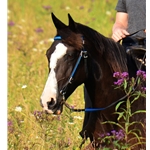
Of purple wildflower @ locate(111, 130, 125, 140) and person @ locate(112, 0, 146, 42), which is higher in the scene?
person @ locate(112, 0, 146, 42)

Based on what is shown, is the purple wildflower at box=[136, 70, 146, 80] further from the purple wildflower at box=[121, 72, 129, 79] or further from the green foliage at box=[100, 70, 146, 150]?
the purple wildflower at box=[121, 72, 129, 79]

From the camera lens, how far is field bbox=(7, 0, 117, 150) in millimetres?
5938

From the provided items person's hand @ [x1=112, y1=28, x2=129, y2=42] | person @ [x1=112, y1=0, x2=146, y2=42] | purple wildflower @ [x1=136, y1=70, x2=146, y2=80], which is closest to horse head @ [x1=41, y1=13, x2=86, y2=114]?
purple wildflower @ [x1=136, y1=70, x2=146, y2=80]

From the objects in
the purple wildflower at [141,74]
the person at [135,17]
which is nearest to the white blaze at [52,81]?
the purple wildflower at [141,74]

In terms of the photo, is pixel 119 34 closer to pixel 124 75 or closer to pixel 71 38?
pixel 71 38

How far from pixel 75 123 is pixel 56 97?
1.59m

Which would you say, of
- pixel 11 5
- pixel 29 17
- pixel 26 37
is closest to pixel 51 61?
pixel 26 37

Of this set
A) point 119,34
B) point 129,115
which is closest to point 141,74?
point 129,115

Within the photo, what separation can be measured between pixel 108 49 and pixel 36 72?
387 cm

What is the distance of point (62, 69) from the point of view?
15.7 feet

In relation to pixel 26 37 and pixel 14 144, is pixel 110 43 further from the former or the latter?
pixel 26 37

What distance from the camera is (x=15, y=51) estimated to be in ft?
34.5

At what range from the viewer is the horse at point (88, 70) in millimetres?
4766

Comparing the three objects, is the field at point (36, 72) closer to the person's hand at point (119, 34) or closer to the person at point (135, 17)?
the person's hand at point (119, 34)
